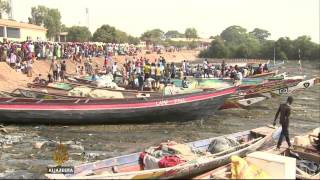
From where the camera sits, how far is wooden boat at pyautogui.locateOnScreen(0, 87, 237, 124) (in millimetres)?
19281

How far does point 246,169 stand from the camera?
9.16 metres

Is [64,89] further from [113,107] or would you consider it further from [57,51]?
[57,51]

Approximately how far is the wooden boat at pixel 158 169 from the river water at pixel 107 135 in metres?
3.06

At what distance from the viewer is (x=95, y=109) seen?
19594mm

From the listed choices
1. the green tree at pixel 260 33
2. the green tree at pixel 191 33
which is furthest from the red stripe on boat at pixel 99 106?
the green tree at pixel 260 33

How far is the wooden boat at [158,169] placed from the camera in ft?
31.6

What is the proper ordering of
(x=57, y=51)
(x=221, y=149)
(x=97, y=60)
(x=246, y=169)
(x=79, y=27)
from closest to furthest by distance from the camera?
(x=246, y=169)
(x=221, y=149)
(x=57, y=51)
(x=97, y=60)
(x=79, y=27)

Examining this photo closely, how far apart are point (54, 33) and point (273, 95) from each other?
212ft

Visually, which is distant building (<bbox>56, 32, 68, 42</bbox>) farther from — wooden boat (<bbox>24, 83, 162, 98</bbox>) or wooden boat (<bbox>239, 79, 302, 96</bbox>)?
wooden boat (<bbox>239, 79, 302, 96</bbox>)

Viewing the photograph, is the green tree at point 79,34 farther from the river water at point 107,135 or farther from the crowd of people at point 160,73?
the river water at point 107,135

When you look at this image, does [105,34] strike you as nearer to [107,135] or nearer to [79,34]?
[79,34]

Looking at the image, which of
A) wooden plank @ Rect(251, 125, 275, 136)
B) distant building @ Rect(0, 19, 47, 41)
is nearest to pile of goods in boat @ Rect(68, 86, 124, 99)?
wooden plank @ Rect(251, 125, 275, 136)

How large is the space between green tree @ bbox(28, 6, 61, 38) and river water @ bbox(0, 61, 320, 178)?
6505 cm

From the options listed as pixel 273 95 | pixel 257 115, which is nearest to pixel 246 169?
pixel 257 115
